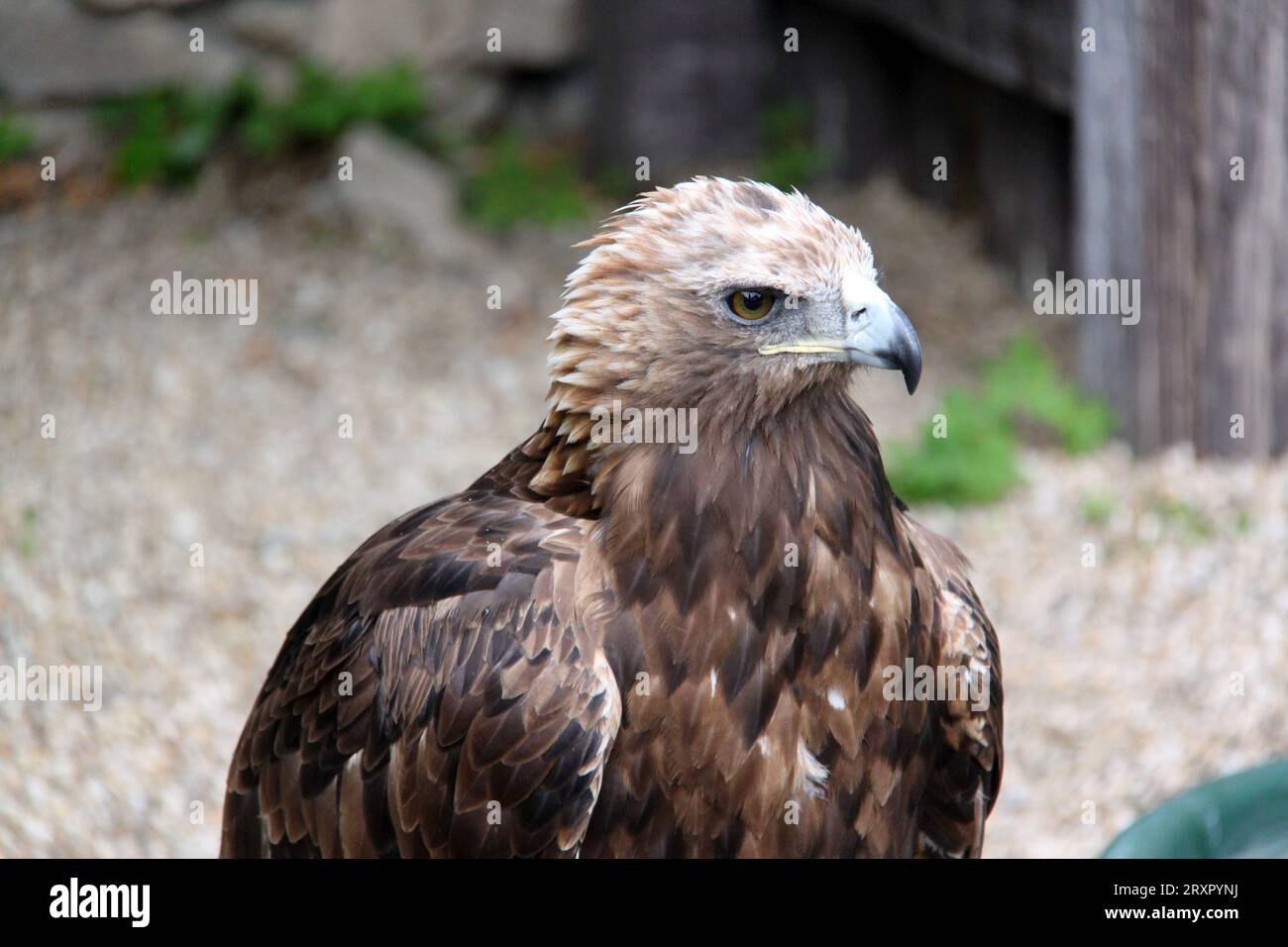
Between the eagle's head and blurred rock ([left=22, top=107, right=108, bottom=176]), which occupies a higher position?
blurred rock ([left=22, top=107, right=108, bottom=176])

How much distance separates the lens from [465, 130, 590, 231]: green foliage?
8.76m

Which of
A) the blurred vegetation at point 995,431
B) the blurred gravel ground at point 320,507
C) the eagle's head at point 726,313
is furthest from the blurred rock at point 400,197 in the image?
the eagle's head at point 726,313

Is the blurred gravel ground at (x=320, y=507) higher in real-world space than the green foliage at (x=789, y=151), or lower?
lower

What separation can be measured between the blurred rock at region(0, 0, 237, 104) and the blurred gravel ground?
0.69m

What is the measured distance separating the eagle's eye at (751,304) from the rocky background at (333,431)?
2.51m

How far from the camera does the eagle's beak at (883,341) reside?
9.93 feet

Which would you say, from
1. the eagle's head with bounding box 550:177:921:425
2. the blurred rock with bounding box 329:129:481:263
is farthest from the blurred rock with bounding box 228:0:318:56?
the eagle's head with bounding box 550:177:921:425

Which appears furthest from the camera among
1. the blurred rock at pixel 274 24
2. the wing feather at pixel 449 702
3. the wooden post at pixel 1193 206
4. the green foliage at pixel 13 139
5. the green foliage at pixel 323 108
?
the blurred rock at pixel 274 24

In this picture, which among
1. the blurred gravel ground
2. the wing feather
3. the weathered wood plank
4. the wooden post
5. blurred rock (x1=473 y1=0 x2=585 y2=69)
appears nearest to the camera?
the wing feather

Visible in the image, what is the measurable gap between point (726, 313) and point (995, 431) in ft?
13.0

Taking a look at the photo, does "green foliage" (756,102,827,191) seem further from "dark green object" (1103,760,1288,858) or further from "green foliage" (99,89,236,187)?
"dark green object" (1103,760,1288,858)

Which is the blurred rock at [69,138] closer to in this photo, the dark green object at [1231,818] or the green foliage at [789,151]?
the green foliage at [789,151]

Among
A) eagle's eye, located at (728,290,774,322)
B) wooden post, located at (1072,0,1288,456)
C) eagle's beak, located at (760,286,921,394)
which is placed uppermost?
wooden post, located at (1072,0,1288,456)

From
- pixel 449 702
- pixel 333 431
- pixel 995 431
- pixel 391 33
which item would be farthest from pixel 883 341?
pixel 391 33
